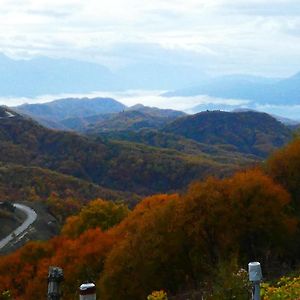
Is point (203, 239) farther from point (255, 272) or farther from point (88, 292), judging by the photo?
point (88, 292)

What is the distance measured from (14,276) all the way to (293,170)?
4270 centimetres

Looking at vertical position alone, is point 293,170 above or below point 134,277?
above

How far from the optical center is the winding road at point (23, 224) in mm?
129000

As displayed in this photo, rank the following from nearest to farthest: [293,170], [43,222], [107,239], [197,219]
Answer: [197,219] → [293,170] → [107,239] → [43,222]

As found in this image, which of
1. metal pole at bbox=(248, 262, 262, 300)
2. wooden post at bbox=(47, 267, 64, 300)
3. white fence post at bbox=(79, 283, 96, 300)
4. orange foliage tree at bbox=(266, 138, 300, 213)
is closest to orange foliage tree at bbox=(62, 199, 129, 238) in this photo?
orange foliage tree at bbox=(266, 138, 300, 213)

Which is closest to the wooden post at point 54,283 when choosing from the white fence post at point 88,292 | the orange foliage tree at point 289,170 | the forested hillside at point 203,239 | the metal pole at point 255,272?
the white fence post at point 88,292

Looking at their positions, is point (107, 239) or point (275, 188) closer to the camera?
point (275, 188)

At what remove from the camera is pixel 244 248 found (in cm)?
5756

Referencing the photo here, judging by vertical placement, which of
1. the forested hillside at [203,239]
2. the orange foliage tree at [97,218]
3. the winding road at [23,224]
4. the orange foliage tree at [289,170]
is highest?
the orange foliage tree at [289,170]

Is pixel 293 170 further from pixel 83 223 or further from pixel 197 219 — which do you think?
pixel 83 223

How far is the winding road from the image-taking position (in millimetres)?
129000

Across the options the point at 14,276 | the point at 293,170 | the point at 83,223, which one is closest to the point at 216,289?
the point at 293,170

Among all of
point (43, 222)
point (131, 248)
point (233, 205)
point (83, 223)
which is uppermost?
point (233, 205)

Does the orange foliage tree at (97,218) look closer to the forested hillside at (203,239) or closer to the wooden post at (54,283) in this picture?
the forested hillside at (203,239)
